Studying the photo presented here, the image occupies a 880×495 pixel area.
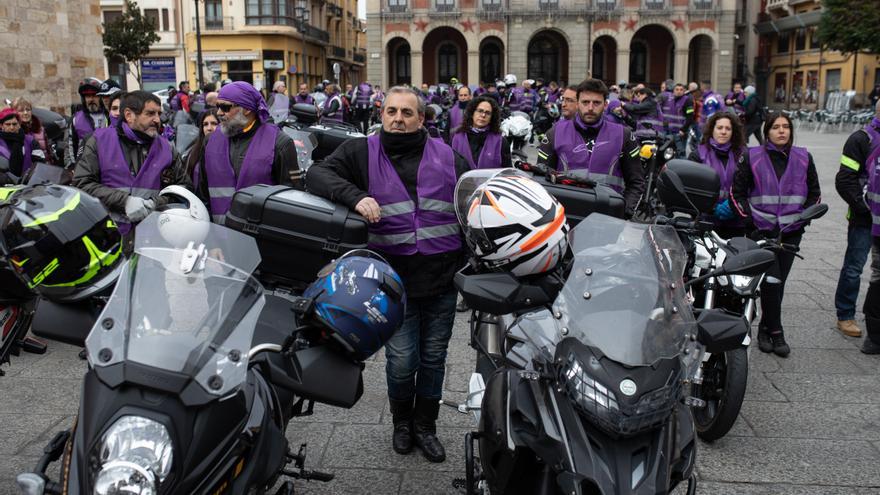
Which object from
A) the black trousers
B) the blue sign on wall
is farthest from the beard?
the blue sign on wall

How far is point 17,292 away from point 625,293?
7.60ft

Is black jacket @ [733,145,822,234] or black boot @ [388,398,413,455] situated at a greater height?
black jacket @ [733,145,822,234]

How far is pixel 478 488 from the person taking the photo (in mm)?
2889

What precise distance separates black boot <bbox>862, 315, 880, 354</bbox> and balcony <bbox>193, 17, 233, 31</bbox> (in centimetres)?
5148

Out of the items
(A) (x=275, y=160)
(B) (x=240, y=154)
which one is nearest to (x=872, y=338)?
(A) (x=275, y=160)

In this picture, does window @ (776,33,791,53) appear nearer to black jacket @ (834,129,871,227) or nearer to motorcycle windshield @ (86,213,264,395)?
black jacket @ (834,129,871,227)

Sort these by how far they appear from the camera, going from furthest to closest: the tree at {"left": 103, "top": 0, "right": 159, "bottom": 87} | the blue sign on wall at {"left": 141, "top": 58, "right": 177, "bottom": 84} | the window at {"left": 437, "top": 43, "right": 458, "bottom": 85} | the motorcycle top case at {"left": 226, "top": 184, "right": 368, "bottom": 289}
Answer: the window at {"left": 437, "top": 43, "right": 458, "bottom": 85} → the blue sign on wall at {"left": 141, "top": 58, "right": 177, "bottom": 84} → the tree at {"left": 103, "top": 0, "right": 159, "bottom": 87} → the motorcycle top case at {"left": 226, "top": 184, "right": 368, "bottom": 289}

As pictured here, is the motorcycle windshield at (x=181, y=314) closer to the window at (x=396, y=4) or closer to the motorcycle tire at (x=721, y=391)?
the motorcycle tire at (x=721, y=391)

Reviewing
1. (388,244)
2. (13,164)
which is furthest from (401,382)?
(13,164)

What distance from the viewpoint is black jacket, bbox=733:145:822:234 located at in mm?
5766

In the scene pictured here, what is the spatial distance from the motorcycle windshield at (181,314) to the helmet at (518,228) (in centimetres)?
78

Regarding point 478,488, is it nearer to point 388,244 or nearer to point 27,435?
point 388,244

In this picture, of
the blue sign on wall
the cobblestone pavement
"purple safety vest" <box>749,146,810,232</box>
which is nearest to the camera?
the cobblestone pavement

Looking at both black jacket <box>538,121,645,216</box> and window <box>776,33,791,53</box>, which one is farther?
window <box>776,33,791,53</box>
